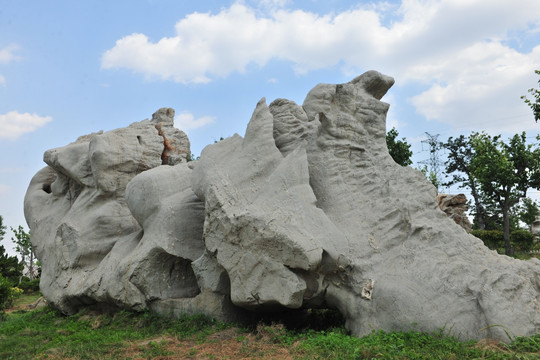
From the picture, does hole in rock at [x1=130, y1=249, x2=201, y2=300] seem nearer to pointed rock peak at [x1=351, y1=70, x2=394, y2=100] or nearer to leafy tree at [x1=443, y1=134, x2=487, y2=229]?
pointed rock peak at [x1=351, y1=70, x2=394, y2=100]

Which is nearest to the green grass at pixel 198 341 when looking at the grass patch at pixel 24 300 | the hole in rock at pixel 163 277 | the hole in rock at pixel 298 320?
the hole in rock at pixel 298 320

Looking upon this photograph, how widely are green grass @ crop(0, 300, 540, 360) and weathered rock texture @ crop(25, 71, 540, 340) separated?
31 centimetres

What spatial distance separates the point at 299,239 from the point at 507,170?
56.0 ft

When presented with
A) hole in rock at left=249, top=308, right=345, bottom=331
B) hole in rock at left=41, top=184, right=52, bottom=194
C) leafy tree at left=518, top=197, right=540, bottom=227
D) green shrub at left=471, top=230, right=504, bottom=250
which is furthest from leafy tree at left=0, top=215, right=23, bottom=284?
leafy tree at left=518, top=197, right=540, bottom=227

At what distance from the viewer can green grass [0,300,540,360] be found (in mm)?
5379

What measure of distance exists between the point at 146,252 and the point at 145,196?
3.72ft

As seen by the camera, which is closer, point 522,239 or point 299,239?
point 299,239

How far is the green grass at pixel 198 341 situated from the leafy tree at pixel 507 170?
16483 millimetres

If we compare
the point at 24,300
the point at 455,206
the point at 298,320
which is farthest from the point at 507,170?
the point at 24,300

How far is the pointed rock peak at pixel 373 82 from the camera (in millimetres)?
8656

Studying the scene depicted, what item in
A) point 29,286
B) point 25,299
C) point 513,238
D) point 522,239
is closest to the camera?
point 25,299

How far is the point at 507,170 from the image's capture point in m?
20.0

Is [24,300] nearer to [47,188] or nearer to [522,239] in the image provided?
[47,188]

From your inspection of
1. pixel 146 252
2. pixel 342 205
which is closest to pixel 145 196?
pixel 146 252
